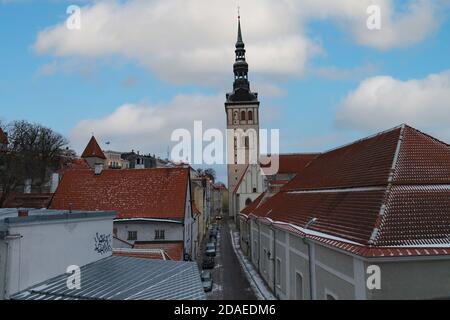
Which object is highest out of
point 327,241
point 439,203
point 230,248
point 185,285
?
point 439,203

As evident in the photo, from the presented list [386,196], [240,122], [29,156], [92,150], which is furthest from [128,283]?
[240,122]

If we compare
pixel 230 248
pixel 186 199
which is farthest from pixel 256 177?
pixel 186 199

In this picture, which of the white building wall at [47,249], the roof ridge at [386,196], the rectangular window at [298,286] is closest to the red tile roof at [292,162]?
the rectangular window at [298,286]

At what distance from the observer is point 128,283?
10.5 m

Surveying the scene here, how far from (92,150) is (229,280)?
138 feet

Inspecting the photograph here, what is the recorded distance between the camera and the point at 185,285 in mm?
10430

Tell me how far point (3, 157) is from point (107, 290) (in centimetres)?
4075

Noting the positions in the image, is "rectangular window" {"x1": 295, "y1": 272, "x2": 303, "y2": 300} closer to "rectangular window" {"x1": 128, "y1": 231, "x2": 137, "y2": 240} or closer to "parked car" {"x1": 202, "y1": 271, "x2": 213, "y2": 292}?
"parked car" {"x1": 202, "y1": 271, "x2": 213, "y2": 292}

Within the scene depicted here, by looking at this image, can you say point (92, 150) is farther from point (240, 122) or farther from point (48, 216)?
point (48, 216)

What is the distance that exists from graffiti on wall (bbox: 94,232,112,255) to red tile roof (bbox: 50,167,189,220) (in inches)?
383

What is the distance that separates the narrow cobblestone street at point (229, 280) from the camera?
22359 millimetres

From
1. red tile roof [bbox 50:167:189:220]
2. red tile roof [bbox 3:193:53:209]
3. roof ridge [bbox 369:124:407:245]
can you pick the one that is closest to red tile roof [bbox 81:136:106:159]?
red tile roof [bbox 3:193:53:209]

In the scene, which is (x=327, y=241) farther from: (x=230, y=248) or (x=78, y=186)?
(x=230, y=248)
